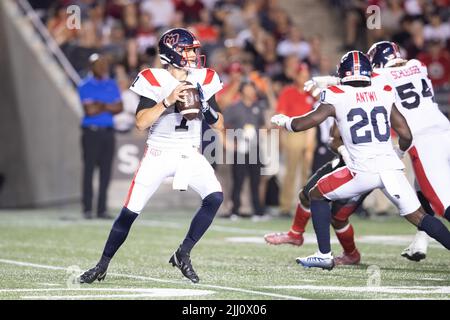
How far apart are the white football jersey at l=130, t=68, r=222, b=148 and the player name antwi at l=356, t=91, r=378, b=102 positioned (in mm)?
1105

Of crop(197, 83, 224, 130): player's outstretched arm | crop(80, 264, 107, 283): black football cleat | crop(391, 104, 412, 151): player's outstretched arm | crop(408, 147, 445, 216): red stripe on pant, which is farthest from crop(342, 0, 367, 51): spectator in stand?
crop(80, 264, 107, 283): black football cleat

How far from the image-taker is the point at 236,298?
7.03 meters

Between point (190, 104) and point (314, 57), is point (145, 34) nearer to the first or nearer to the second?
point (314, 57)

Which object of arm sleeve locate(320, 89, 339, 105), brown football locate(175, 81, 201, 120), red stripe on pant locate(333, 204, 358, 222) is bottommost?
red stripe on pant locate(333, 204, 358, 222)

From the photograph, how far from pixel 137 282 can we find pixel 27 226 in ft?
17.6

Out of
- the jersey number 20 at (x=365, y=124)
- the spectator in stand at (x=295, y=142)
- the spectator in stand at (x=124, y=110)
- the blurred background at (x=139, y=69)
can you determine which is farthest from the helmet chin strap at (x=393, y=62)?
the spectator in stand at (x=124, y=110)

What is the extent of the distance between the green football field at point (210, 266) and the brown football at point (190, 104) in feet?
3.88

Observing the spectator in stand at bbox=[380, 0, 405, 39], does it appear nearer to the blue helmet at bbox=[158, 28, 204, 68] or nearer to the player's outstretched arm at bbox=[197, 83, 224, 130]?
the player's outstretched arm at bbox=[197, 83, 224, 130]

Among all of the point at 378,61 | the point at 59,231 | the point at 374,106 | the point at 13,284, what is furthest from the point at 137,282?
the point at 59,231

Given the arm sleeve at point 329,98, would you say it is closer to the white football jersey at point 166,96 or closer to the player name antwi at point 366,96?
the player name antwi at point 366,96

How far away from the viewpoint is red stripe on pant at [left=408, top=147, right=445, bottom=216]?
9078 mm

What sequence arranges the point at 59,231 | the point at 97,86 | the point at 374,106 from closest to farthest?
1. the point at 374,106
2. the point at 59,231
3. the point at 97,86

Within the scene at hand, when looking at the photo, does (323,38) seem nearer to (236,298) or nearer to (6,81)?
(6,81)

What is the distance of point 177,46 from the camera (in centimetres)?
788
